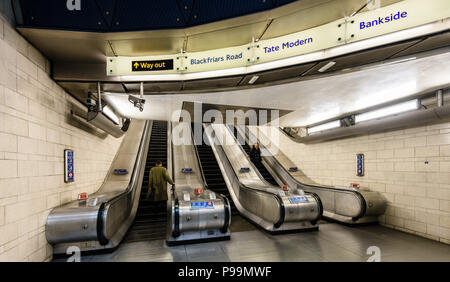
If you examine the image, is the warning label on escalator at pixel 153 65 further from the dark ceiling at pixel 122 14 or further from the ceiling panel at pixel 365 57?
the ceiling panel at pixel 365 57

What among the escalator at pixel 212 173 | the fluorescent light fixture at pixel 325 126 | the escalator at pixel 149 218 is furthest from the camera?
the escalator at pixel 212 173

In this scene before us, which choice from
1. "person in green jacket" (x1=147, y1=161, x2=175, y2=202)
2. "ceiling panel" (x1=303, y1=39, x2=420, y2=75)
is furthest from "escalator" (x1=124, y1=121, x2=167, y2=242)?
"ceiling panel" (x1=303, y1=39, x2=420, y2=75)

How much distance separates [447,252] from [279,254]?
10.4 ft

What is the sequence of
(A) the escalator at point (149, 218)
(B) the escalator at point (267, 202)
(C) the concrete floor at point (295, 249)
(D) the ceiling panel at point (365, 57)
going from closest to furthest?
(D) the ceiling panel at point (365, 57), (C) the concrete floor at point (295, 249), (A) the escalator at point (149, 218), (B) the escalator at point (267, 202)

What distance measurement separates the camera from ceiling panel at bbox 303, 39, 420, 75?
2.79 meters

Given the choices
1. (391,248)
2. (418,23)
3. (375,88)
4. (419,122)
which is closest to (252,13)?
(418,23)

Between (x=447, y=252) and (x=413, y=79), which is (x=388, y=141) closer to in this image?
(x=413, y=79)

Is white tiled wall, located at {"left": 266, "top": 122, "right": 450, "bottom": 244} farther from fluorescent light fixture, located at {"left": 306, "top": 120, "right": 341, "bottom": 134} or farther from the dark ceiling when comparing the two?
the dark ceiling

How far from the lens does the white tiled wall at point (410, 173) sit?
185 inches

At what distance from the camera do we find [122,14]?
10.2ft

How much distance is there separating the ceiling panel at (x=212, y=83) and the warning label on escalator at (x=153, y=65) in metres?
0.42

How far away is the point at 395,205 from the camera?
569 centimetres

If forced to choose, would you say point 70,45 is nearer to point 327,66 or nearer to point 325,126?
point 327,66

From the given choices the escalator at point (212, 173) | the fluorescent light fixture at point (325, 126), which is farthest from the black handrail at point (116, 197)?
the fluorescent light fixture at point (325, 126)
